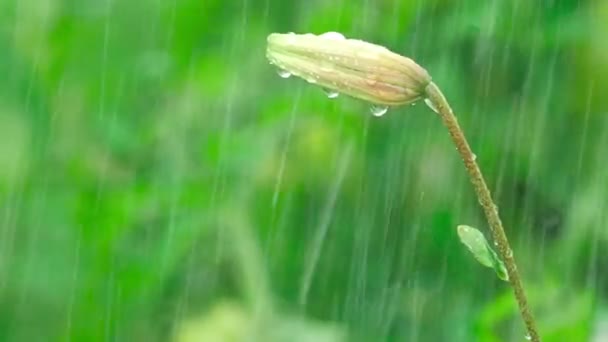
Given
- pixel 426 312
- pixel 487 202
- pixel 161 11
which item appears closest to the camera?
pixel 487 202

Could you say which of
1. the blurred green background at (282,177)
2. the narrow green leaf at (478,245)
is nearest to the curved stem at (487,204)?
the narrow green leaf at (478,245)

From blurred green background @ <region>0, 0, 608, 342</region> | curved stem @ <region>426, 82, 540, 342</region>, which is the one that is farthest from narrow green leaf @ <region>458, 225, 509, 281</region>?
blurred green background @ <region>0, 0, 608, 342</region>

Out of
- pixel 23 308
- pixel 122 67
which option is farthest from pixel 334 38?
pixel 122 67

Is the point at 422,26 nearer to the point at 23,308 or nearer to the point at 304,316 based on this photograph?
the point at 304,316

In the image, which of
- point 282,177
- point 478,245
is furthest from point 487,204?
point 282,177

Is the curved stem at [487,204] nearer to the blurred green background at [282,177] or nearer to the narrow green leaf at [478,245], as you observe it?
the narrow green leaf at [478,245]
